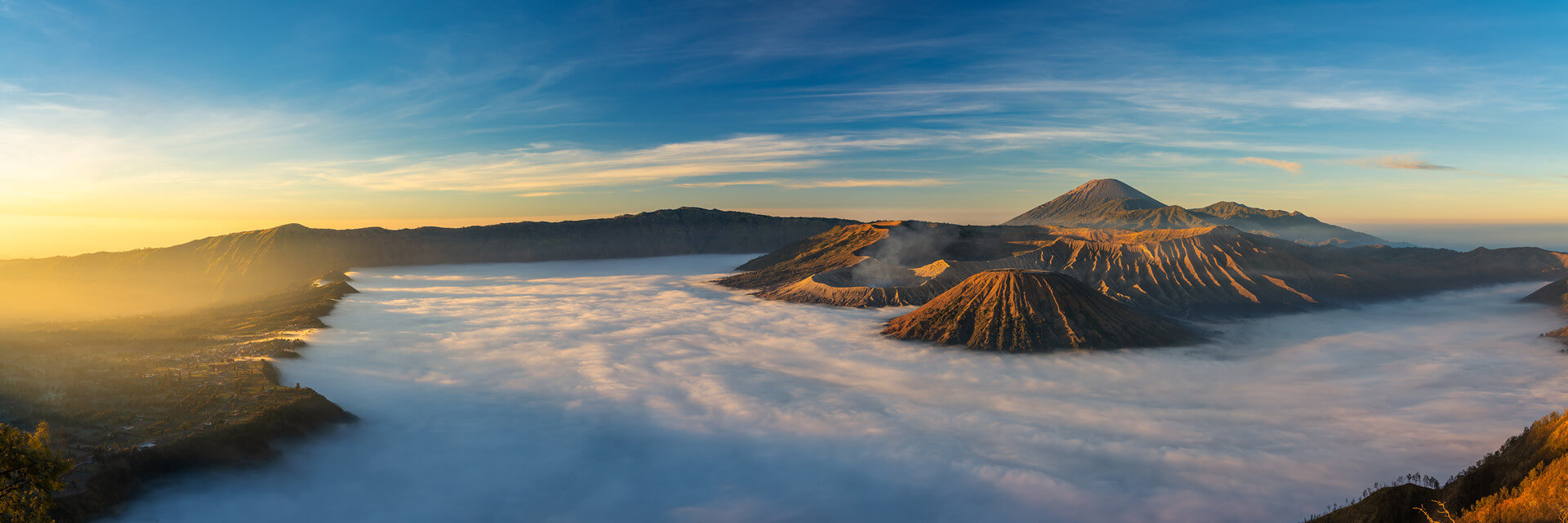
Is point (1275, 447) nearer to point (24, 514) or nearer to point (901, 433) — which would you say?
point (901, 433)

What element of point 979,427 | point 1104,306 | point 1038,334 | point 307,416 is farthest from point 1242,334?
point 307,416

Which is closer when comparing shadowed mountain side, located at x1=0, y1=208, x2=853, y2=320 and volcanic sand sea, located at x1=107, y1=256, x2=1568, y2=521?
volcanic sand sea, located at x1=107, y1=256, x2=1568, y2=521

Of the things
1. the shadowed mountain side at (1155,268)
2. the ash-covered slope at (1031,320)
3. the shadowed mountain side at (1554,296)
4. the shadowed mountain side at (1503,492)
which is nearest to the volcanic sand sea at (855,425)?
the ash-covered slope at (1031,320)

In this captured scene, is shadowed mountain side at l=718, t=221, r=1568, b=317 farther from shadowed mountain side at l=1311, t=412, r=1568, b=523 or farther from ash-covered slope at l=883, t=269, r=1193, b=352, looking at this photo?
shadowed mountain side at l=1311, t=412, r=1568, b=523

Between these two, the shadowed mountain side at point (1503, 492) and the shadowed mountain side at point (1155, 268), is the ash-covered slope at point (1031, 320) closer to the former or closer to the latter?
the shadowed mountain side at point (1155, 268)

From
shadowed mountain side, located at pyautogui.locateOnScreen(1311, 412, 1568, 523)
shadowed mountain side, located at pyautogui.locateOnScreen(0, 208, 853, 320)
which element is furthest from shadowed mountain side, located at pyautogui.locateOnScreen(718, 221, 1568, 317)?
shadowed mountain side, located at pyautogui.locateOnScreen(0, 208, 853, 320)

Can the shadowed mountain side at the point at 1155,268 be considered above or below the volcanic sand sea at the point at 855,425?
A: above
